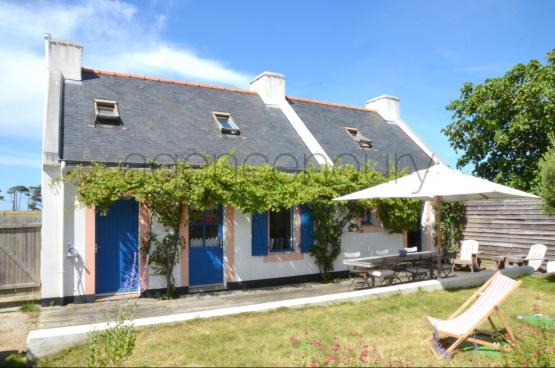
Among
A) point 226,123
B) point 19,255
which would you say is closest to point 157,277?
point 19,255

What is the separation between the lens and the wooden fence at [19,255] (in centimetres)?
984

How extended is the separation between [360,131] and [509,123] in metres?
7.65

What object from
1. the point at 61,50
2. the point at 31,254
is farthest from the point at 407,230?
the point at 61,50

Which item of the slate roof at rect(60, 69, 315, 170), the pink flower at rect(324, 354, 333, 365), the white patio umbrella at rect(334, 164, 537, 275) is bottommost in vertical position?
the pink flower at rect(324, 354, 333, 365)

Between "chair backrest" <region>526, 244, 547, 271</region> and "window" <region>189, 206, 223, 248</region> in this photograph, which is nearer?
"window" <region>189, 206, 223, 248</region>

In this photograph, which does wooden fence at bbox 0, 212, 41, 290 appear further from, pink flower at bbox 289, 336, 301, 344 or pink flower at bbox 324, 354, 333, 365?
pink flower at bbox 324, 354, 333, 365

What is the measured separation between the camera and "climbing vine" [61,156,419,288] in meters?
9.10

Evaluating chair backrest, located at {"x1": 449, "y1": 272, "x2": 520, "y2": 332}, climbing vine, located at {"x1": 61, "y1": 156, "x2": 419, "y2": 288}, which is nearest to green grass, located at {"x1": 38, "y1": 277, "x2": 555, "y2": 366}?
chair backrest, located at {"x1": 449, "y1": 272, "x2": 520, "y2": 332}

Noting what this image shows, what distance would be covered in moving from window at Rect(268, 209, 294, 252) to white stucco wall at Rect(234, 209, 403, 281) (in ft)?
1.59

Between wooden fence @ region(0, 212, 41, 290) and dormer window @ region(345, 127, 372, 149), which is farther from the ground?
dormer window @ region(345, 127, 372, 149)

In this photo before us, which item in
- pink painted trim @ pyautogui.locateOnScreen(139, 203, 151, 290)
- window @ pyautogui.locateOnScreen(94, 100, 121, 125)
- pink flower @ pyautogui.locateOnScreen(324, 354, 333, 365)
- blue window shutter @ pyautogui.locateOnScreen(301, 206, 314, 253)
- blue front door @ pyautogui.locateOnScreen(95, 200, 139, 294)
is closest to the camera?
pink flower @ pyautogui.locateOnScreen(324, 354, 333, 365)

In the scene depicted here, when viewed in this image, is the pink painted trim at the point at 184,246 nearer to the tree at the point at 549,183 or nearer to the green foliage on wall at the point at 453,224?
the tree at the point at 549,183

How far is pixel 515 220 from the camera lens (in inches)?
556

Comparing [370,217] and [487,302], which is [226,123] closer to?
[370,217]
